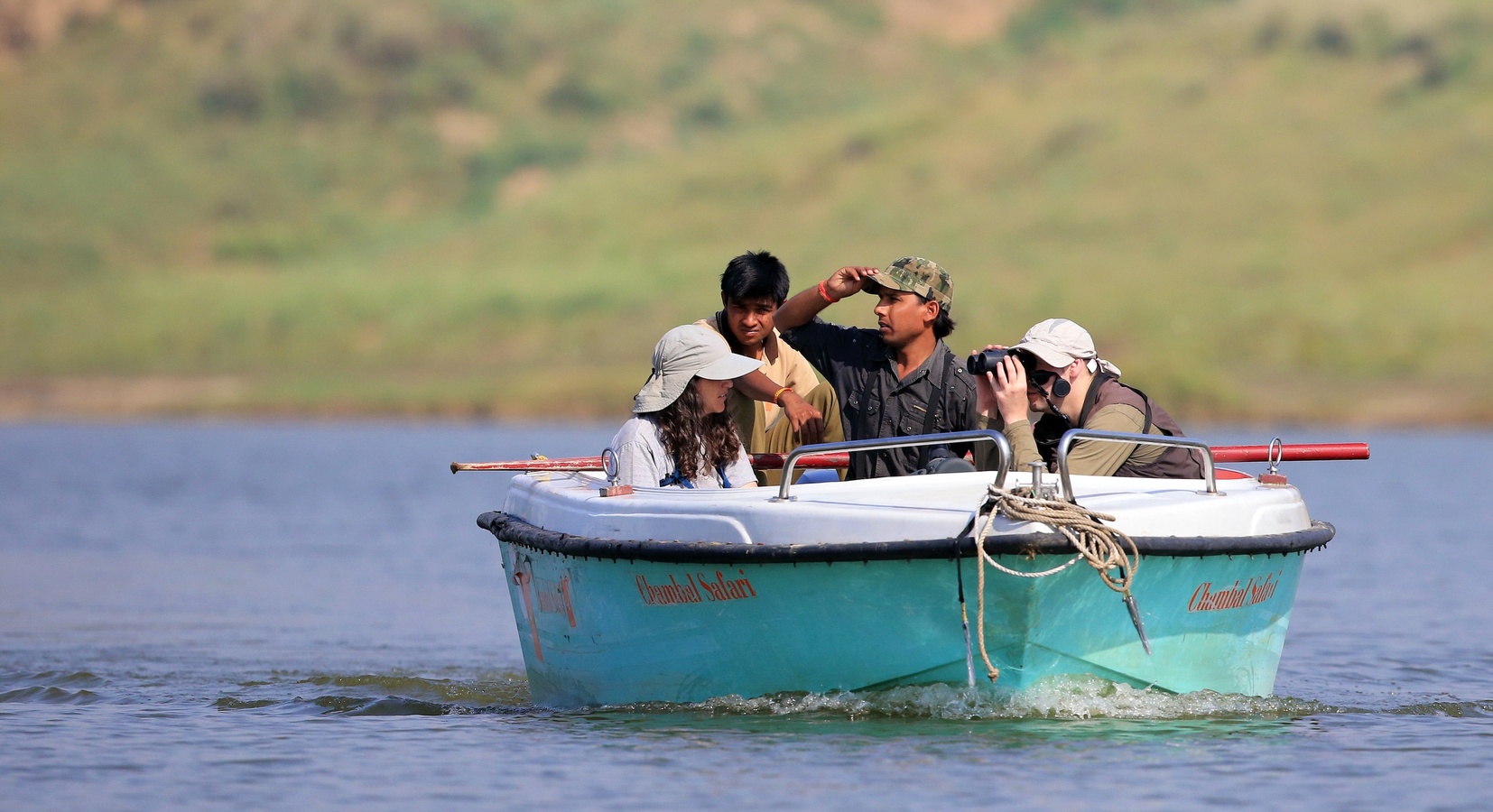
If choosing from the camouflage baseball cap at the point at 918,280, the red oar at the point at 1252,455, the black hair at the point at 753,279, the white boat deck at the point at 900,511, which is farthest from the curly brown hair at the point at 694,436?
the camouflage baseball cap at the point at 918,280

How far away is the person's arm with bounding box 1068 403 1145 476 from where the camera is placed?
29.5ft

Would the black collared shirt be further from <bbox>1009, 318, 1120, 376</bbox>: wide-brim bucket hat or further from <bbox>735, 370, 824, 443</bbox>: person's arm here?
<bbox>1009, 318, 1120, 376</bbox>: wide-brim bucket hat

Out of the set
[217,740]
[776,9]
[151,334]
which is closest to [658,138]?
[776,9]

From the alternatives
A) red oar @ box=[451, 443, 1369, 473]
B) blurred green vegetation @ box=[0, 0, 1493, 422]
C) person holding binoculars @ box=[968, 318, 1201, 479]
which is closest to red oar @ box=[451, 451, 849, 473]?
red oar @ box=[451, 443, 1369, 473]

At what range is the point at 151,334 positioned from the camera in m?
90.6

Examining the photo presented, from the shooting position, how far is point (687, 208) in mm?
106750

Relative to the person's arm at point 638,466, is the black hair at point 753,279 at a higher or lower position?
higher

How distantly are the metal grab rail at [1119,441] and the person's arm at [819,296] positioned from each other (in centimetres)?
148

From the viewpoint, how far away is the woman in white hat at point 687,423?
9172mm

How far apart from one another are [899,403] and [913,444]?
1.38m

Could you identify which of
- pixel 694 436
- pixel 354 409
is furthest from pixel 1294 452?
→ pixel 354 409

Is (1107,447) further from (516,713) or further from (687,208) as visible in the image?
(687,208)

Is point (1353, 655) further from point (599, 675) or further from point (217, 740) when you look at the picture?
point (217, 740)

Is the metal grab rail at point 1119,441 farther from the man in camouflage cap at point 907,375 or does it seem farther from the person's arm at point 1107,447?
the man in camouflage cap at point 907,375
